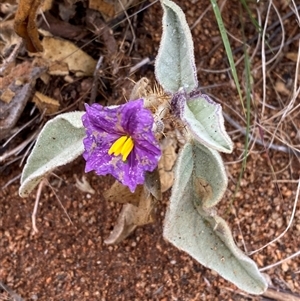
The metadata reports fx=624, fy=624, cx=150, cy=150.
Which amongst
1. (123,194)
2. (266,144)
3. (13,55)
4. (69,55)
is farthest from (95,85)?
(266,144)

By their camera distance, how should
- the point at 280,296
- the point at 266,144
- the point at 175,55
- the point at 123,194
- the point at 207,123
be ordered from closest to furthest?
the point at 207,123
the point at 175,55
the point at 123,194
the point at 280,296
the point at 266,144

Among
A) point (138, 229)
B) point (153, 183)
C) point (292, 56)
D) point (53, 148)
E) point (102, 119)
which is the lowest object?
point (138, 229)

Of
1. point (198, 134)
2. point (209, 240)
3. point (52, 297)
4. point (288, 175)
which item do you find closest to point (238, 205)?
point (288, 175)

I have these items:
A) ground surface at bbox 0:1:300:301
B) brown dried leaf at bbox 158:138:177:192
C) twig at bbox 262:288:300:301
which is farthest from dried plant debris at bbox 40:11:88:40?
twig at bbox 262:288:300:301

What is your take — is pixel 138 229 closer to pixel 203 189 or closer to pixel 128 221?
pixel 128 221

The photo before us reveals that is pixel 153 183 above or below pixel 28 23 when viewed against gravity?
below

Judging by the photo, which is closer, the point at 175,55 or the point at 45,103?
the point at 175,55
